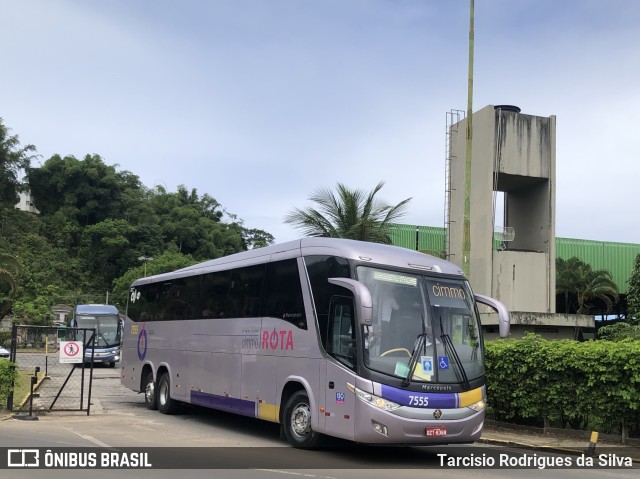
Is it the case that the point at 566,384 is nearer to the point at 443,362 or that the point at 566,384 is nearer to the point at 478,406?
the point at 478,406

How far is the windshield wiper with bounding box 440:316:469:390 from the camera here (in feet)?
32.9

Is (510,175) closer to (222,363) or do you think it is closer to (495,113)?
(495,113)

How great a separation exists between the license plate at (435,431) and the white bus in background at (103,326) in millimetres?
28155

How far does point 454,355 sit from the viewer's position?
10062mm

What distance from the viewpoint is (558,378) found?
13.3 m

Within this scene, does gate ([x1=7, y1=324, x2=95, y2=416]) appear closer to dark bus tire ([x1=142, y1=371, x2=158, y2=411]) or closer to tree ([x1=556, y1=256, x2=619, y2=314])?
dark bus tire ([x1=142, y1=371, x2=158, y2=411])

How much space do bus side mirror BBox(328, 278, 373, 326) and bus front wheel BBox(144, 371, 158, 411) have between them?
9142mm

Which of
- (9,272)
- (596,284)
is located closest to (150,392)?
(9,272)

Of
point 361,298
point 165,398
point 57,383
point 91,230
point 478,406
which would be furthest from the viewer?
point 91,230

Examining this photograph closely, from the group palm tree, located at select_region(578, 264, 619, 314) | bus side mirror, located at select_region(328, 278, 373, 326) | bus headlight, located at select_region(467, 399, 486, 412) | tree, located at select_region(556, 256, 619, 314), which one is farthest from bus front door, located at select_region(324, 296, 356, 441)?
palm tree, located at select_region(578, 264, 619, 314)

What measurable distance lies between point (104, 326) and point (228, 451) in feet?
87.4

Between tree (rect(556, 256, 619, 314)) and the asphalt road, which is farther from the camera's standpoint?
tree (rect(556, 256, 619, 314))

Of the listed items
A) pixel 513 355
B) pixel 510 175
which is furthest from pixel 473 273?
pixel 513 355

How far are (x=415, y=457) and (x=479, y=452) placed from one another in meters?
1.48
